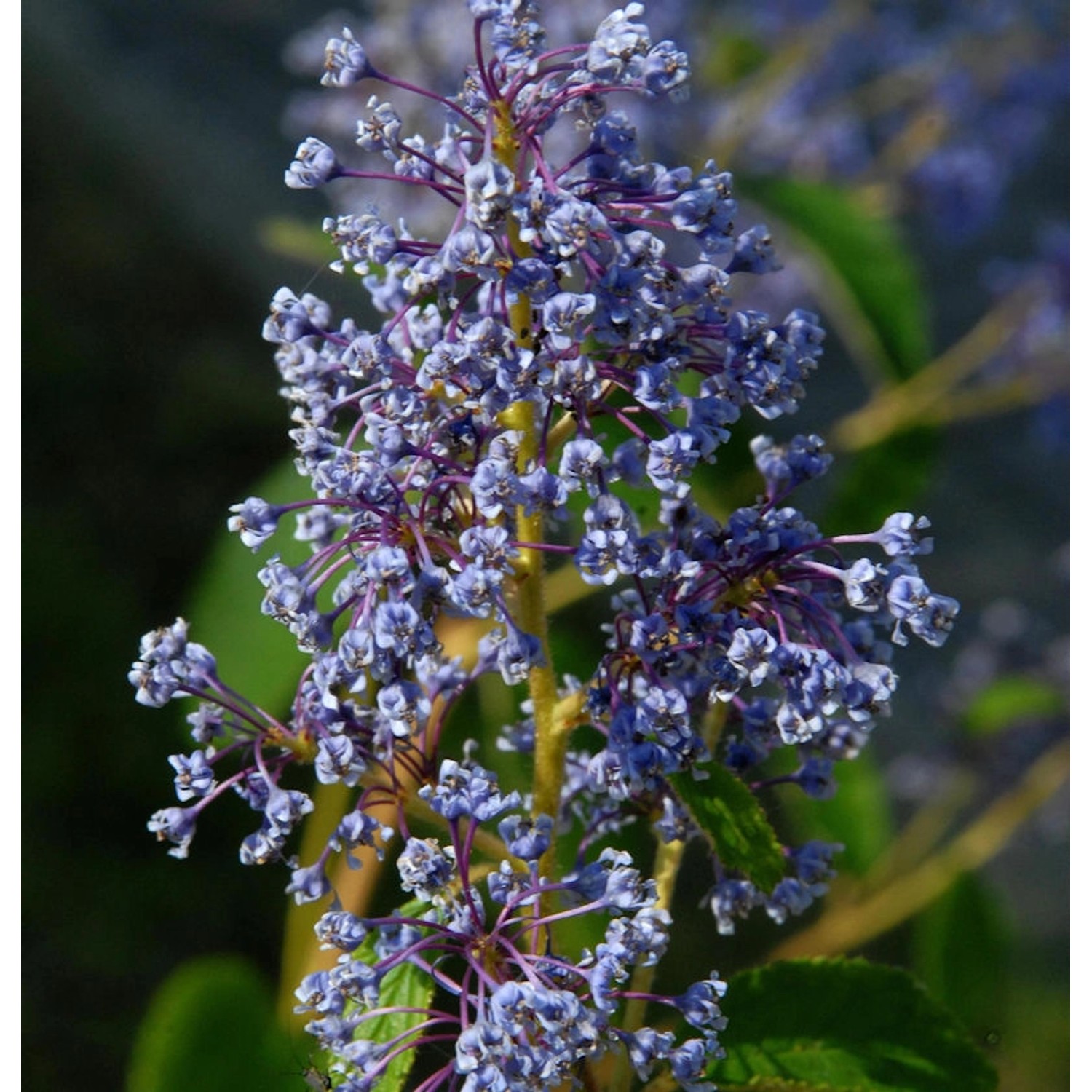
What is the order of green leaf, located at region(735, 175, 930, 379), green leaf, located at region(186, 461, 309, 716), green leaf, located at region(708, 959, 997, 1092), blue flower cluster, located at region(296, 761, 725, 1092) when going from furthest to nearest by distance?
green leaf, located at region(735, 175, 930, 379)
green leaf, located at region(186, 461, 309, 716)
green leaf, located at region(708, 959, 997, 1092)
blue flower cluster, located at region(296, 761, 725, 1092)

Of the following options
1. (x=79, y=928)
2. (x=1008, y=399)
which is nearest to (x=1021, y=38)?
(x=1008, y=399)

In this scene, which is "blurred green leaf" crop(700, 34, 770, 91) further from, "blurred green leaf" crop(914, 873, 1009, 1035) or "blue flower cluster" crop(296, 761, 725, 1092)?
"blue flower cluster" crop(296, 761, 725, 1092)

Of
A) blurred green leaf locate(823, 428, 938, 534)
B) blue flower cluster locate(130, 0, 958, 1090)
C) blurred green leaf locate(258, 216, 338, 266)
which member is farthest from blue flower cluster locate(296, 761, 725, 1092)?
blurred green leaf locate(823, 428, 938, 534)

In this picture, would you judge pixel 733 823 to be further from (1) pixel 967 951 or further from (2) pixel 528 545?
(1) pixel 967 951

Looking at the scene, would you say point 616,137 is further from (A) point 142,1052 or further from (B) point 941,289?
(B) point 941,289

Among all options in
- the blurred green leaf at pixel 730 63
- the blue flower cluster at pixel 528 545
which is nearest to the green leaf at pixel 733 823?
the blue flower cluster at pixel 528 545

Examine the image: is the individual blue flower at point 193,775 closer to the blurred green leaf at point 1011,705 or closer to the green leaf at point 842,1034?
the green leaf at point 842,1034
